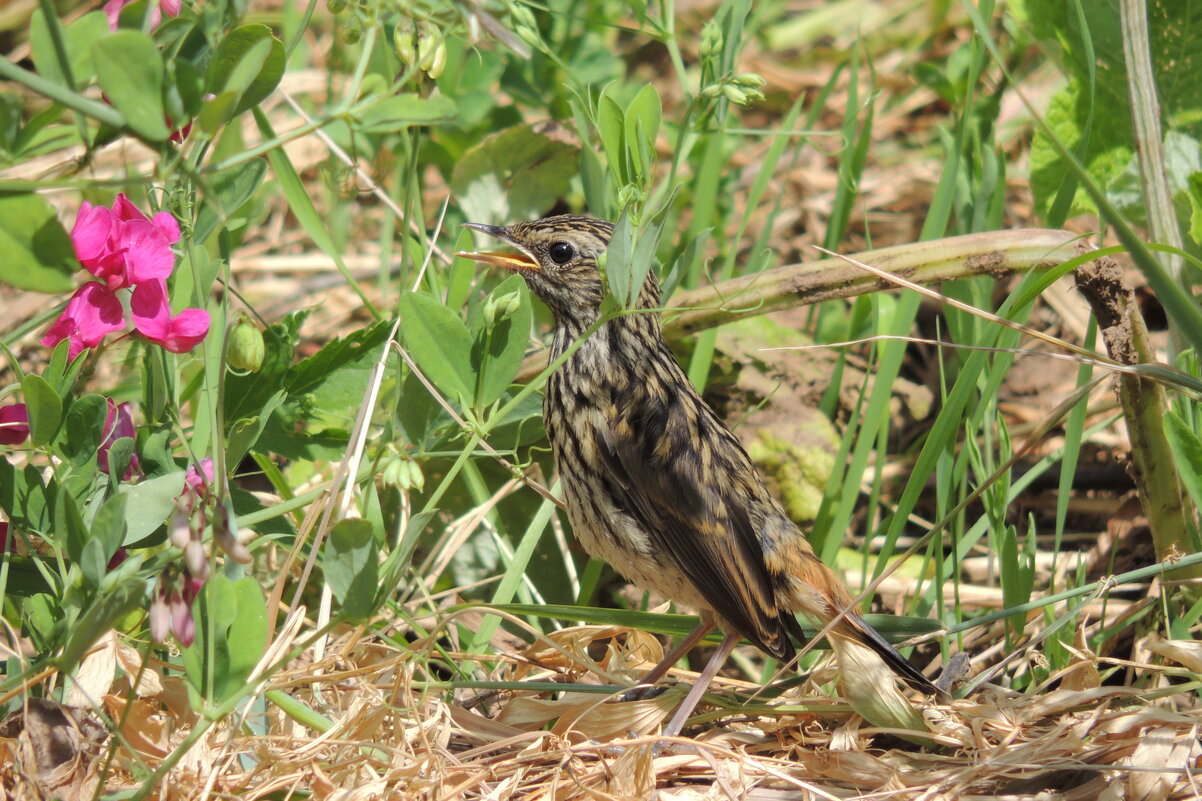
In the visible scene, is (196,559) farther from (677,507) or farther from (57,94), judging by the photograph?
(677,507)

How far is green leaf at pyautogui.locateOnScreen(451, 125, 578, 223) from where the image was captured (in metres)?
4.88

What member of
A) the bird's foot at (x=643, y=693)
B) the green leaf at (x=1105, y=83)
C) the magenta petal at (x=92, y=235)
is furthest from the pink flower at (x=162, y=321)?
the green leaf at (x=1105, y=83)

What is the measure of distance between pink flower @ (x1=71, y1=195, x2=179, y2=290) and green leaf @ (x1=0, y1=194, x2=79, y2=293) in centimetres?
44

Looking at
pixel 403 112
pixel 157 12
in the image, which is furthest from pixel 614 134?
pixel 157 12

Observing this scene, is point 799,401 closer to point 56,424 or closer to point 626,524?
point 626,524

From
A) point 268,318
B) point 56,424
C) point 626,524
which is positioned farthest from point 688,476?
point 268,318

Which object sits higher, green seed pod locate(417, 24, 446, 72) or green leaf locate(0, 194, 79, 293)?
green seed pod locate(417, 24, 446, 72)

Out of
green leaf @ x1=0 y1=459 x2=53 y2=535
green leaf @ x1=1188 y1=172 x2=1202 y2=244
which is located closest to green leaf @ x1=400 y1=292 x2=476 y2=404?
green leaf @ x1=0 y1=459 x2=53 y2=535

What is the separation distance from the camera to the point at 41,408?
8.75 feet

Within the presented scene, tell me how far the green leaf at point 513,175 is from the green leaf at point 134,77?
9.23ft

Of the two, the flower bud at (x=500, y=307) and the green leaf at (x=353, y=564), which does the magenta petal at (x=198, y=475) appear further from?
the flower bud at (x=500, y=307)

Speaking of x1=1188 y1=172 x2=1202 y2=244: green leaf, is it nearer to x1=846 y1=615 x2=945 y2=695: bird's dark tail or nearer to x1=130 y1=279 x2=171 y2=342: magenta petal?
x1=846 y1=615 x2=945 y2=695: bird's dark tail

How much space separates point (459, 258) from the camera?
3777mm

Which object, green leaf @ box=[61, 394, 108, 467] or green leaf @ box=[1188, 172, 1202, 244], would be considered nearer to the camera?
green leaf @ box=[61, 394, 108, 467]
